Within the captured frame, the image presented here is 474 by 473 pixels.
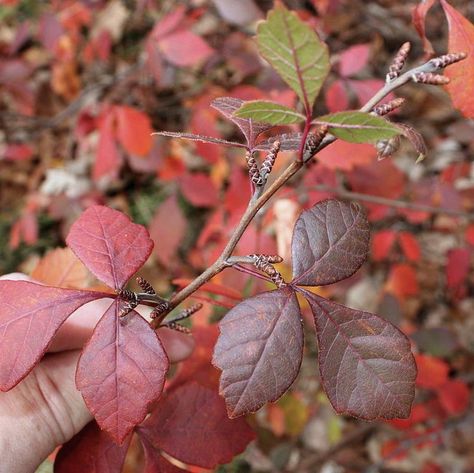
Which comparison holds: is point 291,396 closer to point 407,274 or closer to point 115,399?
point 407,274

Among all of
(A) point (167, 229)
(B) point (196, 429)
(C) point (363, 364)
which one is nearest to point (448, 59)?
(C) point (363, 364)

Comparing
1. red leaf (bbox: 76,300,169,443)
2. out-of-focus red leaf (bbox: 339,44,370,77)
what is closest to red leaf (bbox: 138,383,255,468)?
red leaf (bbox: 76,300,169,443)

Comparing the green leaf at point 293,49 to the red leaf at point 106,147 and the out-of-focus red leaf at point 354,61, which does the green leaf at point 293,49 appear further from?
the red leaf at point 106,147

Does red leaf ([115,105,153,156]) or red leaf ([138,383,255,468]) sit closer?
red leaf ([138,383,255,468])

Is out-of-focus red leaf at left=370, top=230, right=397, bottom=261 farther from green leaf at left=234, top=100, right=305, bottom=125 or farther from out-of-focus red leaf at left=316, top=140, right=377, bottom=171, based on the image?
green leaf at left=234, top=100, right=305, bottom=125

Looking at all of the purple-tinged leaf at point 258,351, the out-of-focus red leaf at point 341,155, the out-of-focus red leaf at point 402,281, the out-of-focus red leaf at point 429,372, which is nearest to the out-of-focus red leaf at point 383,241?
the out-of-focus red leaf at point 402,281

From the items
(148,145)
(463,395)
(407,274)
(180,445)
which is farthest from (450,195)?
(180,445)
